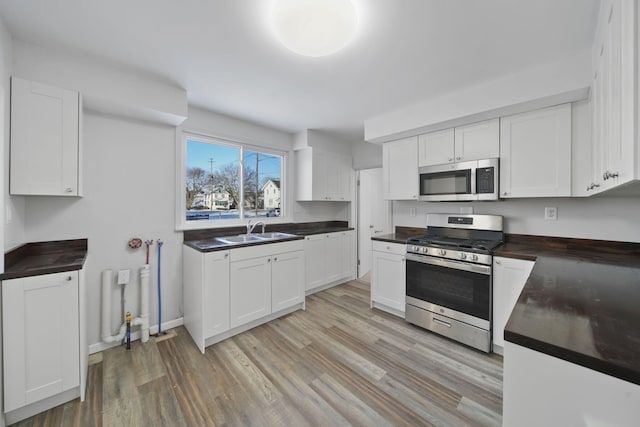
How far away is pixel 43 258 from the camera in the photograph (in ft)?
6.30

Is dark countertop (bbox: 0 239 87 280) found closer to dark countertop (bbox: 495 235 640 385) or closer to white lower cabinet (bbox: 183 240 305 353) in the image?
white lower cabinet (bbox: 183 240 305 353)

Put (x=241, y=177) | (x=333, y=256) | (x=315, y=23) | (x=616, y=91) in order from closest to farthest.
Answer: (x=616, y=91) → (x=315, y=23) → (x=241, y=177) → (x=333, y=256)

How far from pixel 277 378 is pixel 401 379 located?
963mm

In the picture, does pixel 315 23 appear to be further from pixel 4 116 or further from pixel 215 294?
pixel 215 294

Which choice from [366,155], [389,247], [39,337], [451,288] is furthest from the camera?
[366,155]

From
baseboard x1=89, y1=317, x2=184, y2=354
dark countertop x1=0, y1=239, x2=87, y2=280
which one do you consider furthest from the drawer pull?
dark countertop x1=0, y1=239, x2=87, y2=280

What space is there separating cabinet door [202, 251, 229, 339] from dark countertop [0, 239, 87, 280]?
0.91 m

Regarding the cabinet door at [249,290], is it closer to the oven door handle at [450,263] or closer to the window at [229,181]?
the window at [229,181]

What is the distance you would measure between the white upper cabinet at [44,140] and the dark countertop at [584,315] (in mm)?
2815

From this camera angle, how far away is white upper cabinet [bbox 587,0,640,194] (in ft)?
3.04

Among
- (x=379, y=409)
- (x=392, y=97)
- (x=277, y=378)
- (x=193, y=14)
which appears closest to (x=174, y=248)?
(x=277, y=378)

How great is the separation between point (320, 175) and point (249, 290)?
2.06m

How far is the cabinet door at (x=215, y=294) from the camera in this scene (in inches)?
93.0

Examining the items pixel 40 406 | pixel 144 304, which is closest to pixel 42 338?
pixel 40 406
